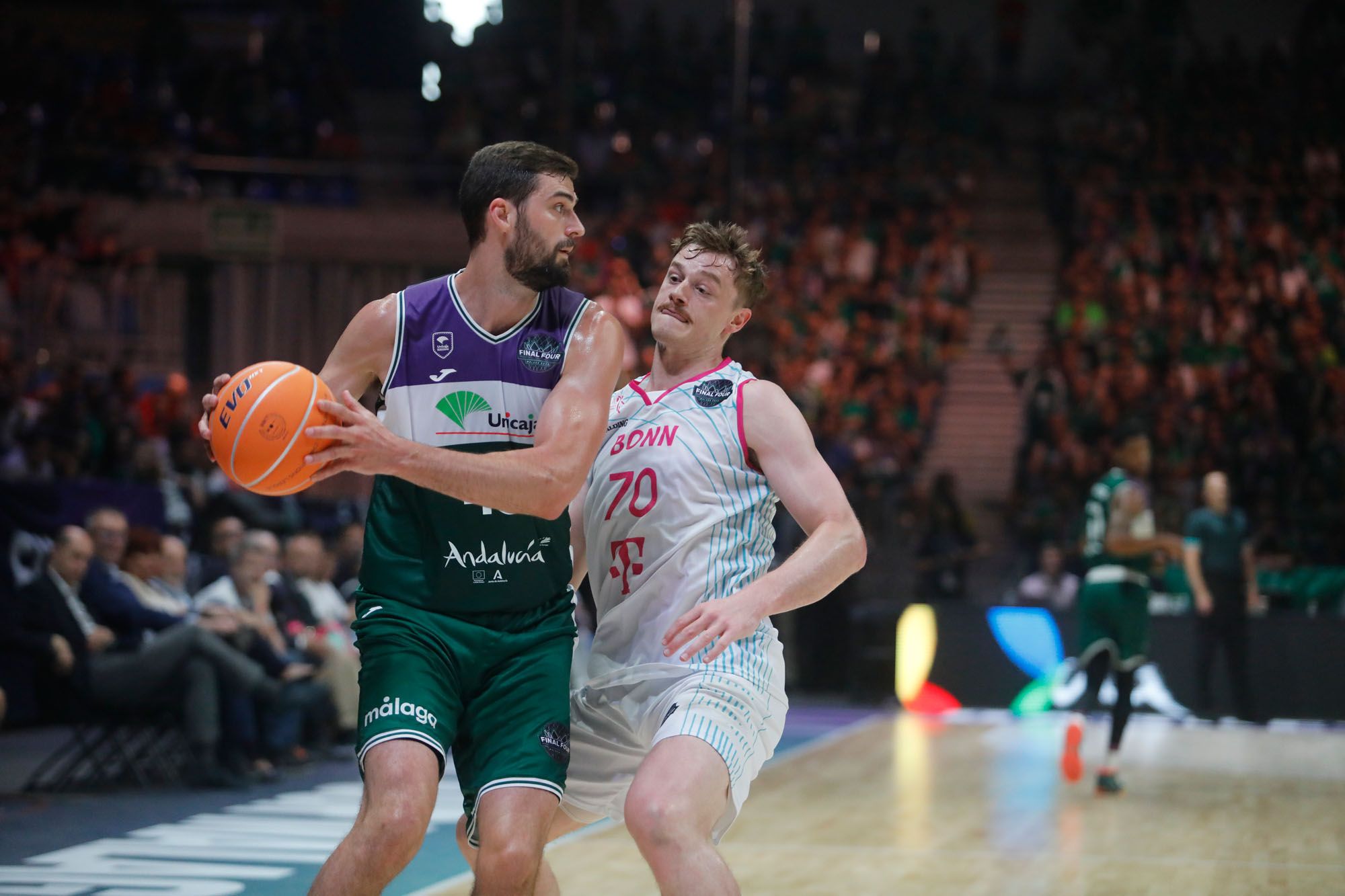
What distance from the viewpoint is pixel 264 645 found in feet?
28.3

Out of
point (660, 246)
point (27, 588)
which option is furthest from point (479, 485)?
point (660, 246)

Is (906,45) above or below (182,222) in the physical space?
above

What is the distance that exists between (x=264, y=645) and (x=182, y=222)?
11577mm

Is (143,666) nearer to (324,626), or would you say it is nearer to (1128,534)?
(324,626)

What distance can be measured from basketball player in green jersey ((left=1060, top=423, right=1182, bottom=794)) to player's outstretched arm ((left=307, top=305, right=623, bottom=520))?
18.8 ft

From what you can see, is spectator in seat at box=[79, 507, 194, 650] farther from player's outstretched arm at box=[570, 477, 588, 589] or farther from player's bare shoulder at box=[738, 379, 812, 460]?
player's bare shoulder at box=[738, 379, 812, 460]

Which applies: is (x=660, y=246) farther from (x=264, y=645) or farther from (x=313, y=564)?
(x=264, y=645)

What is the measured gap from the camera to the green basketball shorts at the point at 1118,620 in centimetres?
887

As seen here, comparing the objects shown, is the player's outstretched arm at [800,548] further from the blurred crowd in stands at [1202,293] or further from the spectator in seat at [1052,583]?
the blurred crowd in stands at [1202,293]

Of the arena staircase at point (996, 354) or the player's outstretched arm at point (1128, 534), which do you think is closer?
the player's outstretched arm at point (1128, 534)

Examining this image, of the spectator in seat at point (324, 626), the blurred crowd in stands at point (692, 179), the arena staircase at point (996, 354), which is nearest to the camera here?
the spectator in seat at point (324, 626)

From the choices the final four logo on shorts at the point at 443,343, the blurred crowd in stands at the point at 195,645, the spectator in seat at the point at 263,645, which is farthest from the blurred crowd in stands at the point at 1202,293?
the final four logo on shorts at the point at 443,343

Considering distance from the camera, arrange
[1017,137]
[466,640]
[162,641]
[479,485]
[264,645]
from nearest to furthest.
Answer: [479,485] → [466,640] → [162,641] → [264,645] → [1017,137]

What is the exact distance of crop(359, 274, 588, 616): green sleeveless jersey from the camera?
358 centimetres
